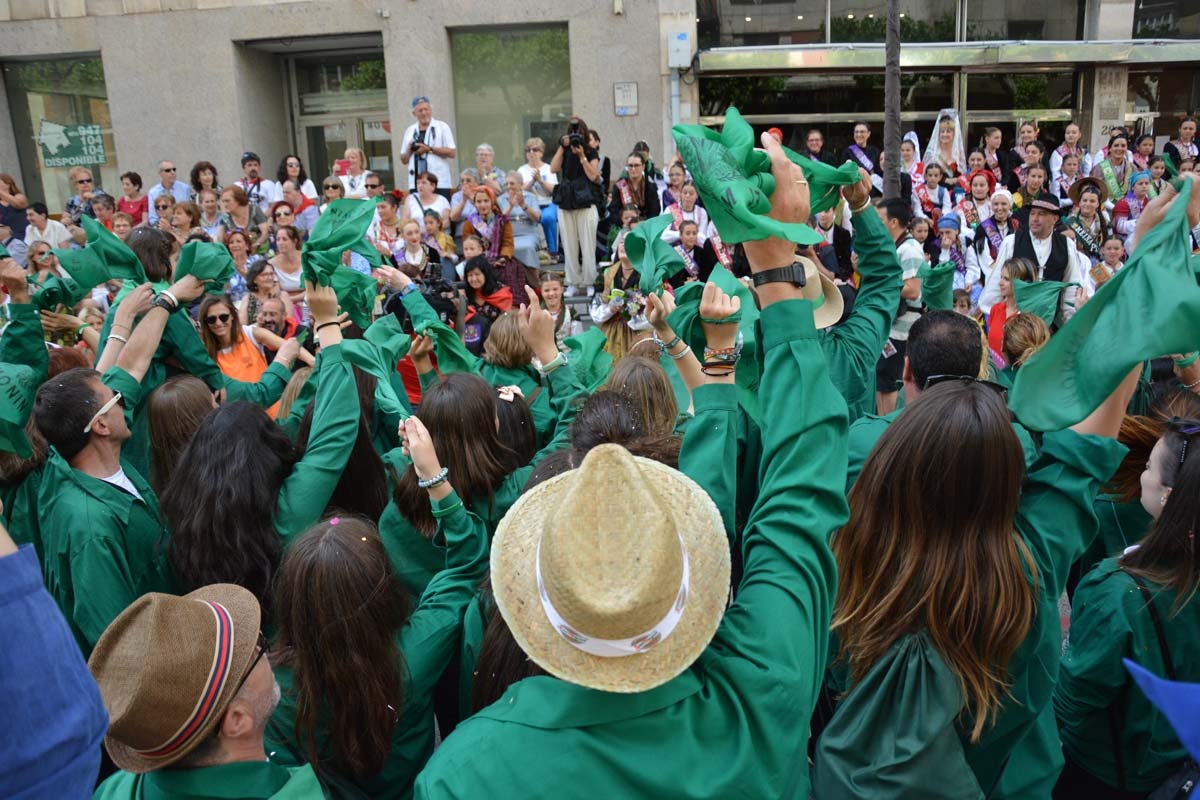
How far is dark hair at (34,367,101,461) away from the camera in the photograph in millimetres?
2828

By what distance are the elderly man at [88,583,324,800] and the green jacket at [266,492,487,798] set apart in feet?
1.14

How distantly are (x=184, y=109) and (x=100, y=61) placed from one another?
6.96ft

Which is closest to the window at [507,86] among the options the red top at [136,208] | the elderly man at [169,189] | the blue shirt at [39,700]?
the elderly man at [169,189]

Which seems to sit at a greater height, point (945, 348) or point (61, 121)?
point (61, 121)

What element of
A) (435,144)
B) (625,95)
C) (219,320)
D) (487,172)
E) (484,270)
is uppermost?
(625,95)

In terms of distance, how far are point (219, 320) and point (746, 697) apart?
4.73 metres

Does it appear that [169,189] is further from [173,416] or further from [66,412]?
[66,412]

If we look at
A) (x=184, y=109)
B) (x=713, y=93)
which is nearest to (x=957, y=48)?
(x=713, y=93)

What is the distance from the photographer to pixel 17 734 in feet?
2.93

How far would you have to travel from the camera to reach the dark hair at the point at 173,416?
3318 mm

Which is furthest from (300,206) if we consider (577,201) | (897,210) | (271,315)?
(897,210)

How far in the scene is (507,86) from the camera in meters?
15.1

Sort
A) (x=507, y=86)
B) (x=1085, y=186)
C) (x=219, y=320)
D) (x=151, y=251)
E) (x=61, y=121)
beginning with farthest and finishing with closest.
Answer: (x=61, y=121), (x=507, y=86), (x=1085, y=186), (x=219, y=320), (x=151, y=251)

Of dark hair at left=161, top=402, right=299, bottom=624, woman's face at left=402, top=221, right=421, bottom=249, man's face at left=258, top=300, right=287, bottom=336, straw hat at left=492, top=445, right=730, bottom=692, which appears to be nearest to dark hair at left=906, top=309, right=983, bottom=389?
straw hat at left=492, top=445, right=730, bottom=692
